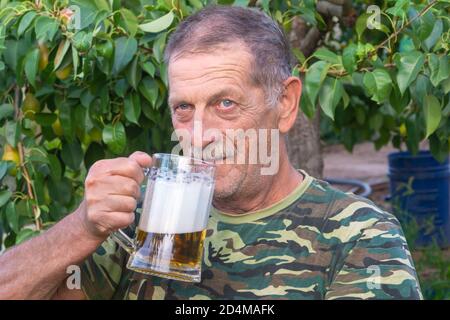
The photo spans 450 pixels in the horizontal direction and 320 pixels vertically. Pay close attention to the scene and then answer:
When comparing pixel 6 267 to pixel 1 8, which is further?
pixel 1 8

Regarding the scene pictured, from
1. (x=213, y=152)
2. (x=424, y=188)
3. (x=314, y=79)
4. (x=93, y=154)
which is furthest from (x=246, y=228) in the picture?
(x=424, y=188)

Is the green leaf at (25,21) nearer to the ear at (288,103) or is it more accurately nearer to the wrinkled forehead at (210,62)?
the wrinkled forehead at (210,62)

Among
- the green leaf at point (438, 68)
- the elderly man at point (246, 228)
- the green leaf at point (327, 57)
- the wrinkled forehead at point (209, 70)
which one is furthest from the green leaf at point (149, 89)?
the green leaf at point (438, 68)

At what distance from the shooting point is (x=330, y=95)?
277 centimetres

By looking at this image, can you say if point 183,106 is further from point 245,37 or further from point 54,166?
point 54,166

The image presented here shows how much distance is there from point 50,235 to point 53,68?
0.97 meters

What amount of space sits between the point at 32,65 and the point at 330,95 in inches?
35.4

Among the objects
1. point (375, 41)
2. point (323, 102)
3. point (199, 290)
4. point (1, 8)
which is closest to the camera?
point (199, 290)

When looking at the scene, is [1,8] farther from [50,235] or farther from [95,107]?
[50,235]

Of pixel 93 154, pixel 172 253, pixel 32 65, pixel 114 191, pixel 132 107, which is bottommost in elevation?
pixel 93 154

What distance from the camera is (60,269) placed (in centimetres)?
202

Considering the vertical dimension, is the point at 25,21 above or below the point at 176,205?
below

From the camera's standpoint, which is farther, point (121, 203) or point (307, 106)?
point (307, 106)

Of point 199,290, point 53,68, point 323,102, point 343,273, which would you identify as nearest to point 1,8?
point 53,68
